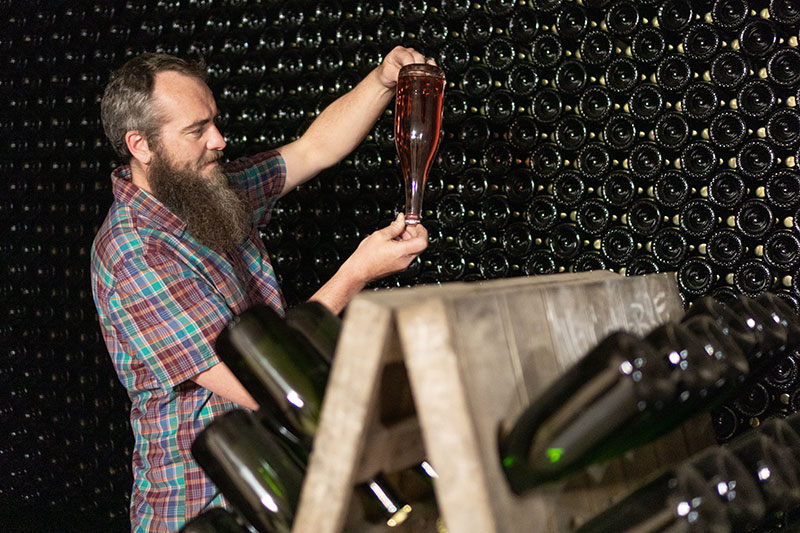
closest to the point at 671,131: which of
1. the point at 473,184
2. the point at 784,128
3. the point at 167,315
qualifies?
the point at 784,128

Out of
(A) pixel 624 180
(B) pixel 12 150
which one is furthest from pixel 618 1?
(B) pixel 12 150

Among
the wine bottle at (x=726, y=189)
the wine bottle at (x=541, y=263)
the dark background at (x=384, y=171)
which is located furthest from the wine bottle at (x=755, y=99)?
the wine bottle at (x=541, y=263)

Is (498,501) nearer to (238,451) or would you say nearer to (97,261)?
(238,451)

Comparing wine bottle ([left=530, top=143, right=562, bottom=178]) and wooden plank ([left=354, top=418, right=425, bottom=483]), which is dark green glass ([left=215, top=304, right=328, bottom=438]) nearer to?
wooden plank ([left=354, top=418, right=425, bottom=483])

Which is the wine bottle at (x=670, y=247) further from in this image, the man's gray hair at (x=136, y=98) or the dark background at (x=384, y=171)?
the man's gray hair at (x=136, y=98)

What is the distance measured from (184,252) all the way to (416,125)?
0.51 metres

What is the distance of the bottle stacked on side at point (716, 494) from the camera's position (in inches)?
18.9

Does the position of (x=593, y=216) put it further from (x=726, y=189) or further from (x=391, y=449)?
(x=391, y=449)

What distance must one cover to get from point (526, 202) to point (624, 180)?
20cm

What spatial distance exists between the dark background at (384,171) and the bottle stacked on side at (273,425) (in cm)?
82

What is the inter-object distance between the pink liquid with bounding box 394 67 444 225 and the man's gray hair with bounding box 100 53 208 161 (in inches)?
22.4

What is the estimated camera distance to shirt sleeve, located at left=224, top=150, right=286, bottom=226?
4.90 ft

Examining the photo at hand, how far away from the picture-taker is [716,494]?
0.50 metres

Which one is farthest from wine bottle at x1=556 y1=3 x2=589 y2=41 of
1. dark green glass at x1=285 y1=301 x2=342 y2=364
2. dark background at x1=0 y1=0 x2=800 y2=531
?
dark green glass at x1=285 y1=301 x2=342 y2=364
